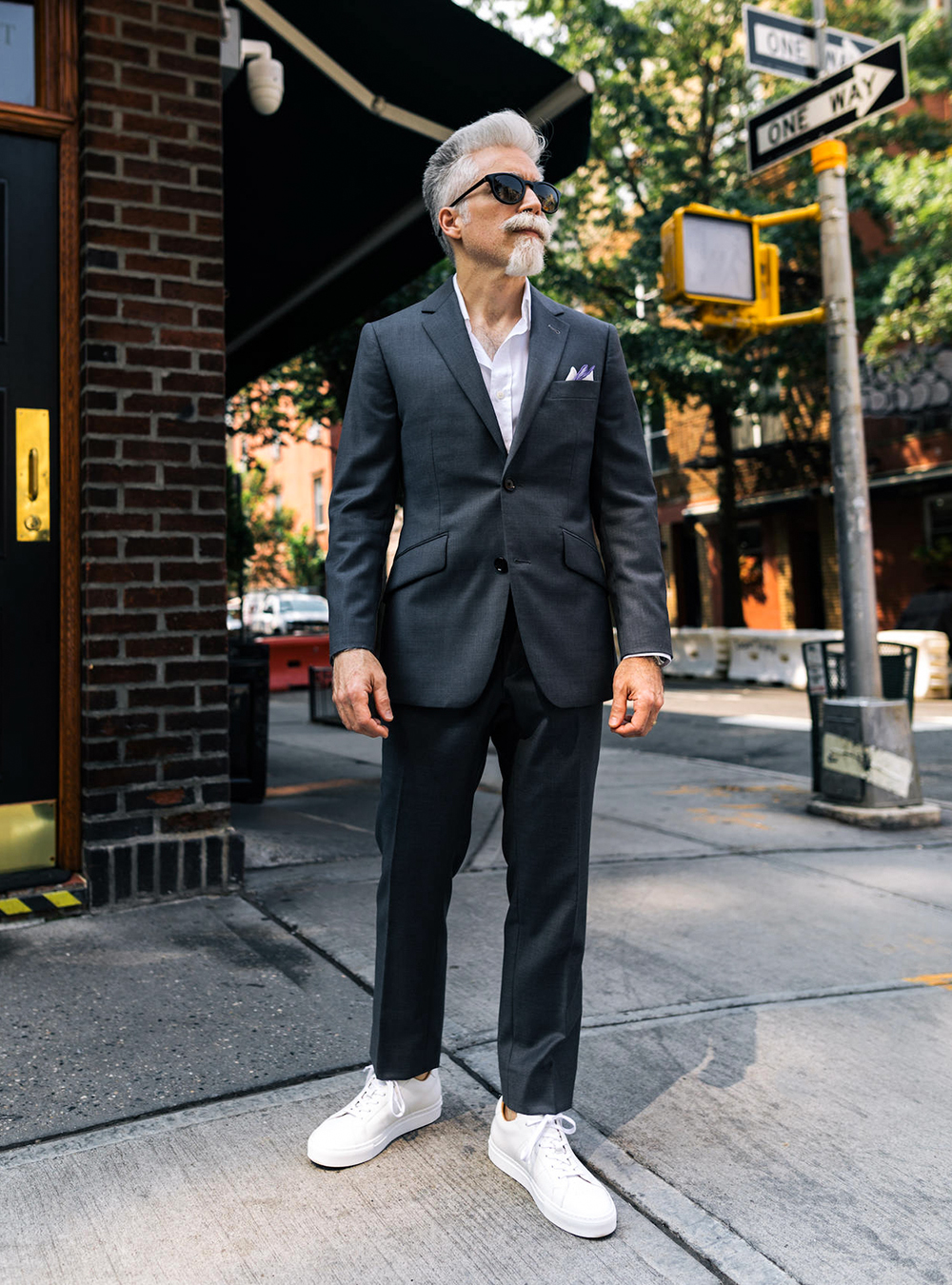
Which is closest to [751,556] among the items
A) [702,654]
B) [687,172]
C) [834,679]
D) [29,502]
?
[702,654]

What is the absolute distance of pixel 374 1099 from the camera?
2.30 metres

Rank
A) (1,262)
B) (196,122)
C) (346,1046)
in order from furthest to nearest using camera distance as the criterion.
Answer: (196,122), (1,262), (346,1046)

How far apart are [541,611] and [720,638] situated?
60.5 feet

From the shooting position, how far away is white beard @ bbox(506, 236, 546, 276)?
2.22 meters

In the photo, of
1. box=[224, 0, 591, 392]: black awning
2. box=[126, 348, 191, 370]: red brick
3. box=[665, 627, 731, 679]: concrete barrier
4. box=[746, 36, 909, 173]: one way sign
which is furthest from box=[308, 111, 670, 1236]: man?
box=[665, 627, 731, 679]: concrete barrier

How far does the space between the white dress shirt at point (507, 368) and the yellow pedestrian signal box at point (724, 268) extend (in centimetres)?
458

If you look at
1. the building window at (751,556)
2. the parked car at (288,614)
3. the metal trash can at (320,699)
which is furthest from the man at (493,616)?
the parked car at (288,614)

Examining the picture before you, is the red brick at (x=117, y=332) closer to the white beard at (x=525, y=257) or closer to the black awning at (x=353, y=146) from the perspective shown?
the black awning at (x=353, y=146)

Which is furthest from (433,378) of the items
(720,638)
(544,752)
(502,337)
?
(720,638)

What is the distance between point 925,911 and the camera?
4250 millimetres

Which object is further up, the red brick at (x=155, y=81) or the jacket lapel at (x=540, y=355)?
the red brick at (x=155, y=81)

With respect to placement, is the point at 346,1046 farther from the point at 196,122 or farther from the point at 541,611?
the point at 196,122

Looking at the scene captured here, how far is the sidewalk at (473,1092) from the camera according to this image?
6.42 feet

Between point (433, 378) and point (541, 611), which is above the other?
point (433, 378)
